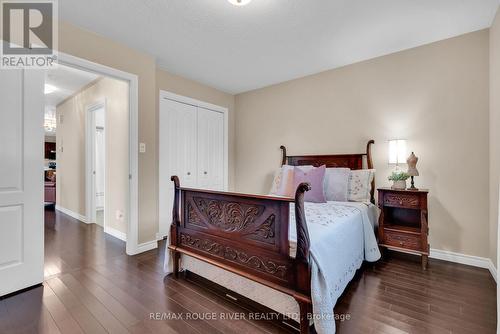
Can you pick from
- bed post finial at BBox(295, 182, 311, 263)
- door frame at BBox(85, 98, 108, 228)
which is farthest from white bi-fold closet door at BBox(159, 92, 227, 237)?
bed post finial at BBox(295, 182, 311, 263)

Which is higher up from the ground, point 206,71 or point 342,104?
point 206,71

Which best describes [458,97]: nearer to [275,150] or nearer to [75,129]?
[275,150]

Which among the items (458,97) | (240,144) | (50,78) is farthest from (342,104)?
(50,78)

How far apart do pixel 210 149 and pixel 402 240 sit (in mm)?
3192

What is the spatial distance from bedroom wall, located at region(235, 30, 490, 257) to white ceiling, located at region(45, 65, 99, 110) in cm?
349

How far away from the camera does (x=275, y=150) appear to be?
4.22 m

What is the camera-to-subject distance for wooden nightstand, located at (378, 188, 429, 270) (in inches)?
98.3

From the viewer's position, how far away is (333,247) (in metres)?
1.78

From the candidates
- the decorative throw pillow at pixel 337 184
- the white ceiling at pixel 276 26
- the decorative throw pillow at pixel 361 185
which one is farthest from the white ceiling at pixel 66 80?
the decorative throw pillow at pixel 361 185

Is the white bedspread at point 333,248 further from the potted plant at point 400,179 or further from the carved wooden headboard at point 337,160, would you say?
the carved wooden headboard at point 337,160

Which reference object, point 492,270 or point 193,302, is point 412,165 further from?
point 193,302

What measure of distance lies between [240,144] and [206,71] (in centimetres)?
159

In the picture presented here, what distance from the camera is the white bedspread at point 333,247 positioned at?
142cm

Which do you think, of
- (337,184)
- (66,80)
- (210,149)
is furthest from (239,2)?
(66,80)
